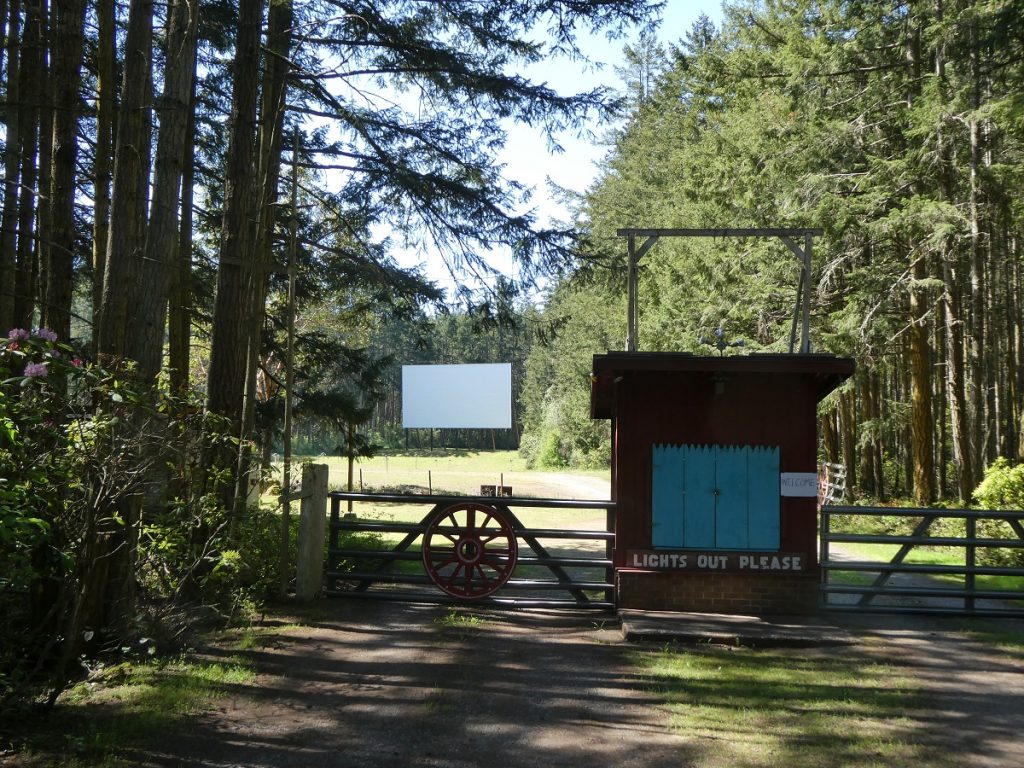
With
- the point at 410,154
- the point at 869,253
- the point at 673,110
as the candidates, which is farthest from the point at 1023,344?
the point at 410,154

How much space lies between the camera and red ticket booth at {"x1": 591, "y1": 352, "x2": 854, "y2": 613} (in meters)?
9.43

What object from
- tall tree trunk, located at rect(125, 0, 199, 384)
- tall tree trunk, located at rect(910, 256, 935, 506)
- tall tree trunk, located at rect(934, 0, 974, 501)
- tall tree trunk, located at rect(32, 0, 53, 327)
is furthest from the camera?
tall tree trunk, located at rect(910, 256, 935, 506)

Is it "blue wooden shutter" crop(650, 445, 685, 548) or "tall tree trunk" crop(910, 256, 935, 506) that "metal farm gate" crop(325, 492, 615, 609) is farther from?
"tall tree trunk" crop(910, 256, 935, 506)

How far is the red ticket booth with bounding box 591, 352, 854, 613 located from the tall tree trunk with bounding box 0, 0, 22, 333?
7030mm

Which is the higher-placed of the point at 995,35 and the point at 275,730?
the point at 995,35

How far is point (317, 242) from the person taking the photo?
50.7ft

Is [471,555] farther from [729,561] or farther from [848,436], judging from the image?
[848,436]

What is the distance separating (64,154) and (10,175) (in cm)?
144

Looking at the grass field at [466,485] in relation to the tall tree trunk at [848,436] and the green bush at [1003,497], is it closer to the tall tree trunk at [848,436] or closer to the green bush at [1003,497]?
the green bush at [1003,497]

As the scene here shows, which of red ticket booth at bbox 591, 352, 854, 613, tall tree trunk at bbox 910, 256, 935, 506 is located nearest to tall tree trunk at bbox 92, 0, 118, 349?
red ticket booth at bbox 591, 352, 854, 613

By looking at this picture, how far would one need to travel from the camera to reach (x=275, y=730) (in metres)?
5.73

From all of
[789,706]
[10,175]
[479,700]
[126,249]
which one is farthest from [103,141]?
[789,706]

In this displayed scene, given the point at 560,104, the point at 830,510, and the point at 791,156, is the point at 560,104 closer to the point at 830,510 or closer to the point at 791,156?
the point at 830,510

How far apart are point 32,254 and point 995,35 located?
14.8 metres
